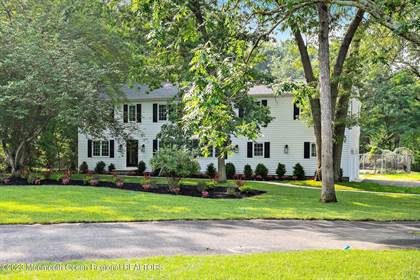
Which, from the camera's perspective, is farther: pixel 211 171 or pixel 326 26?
pixel 211 171

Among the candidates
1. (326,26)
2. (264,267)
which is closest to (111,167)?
(326,26)

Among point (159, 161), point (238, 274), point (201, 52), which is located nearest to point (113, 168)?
point (159, 161)

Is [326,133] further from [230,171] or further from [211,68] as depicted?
[230,171]

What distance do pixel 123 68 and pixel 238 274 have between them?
19.8m

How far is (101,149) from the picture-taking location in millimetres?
28359

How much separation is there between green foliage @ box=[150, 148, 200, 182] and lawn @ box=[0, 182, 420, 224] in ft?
6.00

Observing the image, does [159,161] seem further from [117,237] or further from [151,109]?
[151,109]

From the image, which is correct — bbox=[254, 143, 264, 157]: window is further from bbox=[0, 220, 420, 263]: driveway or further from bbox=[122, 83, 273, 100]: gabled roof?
bbox=[0, 220, 420, 263]: driveway

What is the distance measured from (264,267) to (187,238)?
2455 mm

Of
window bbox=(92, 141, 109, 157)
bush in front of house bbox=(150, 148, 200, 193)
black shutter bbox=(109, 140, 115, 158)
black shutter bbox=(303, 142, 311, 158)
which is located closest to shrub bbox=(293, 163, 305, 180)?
black shutter bbox=(303, 142, 311, 158)

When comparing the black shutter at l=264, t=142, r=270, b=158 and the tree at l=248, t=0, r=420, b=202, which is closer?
the tree at l=248, t=0, r=420, b=202

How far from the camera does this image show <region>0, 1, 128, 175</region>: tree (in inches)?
651

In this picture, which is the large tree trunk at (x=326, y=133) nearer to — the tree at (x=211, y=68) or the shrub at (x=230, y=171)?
the tree at (x=211, y=68)

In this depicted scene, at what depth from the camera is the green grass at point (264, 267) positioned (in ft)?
16.1
